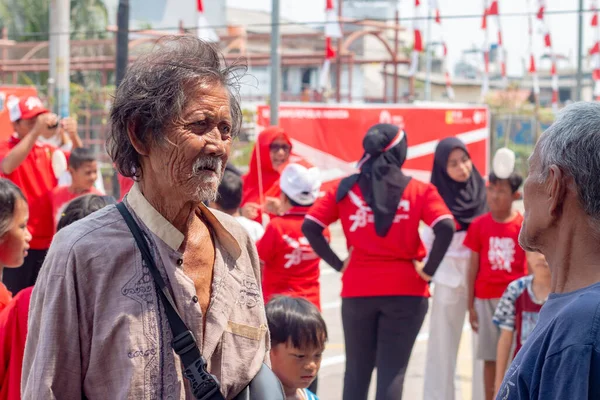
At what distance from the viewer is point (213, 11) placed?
4478 centimetres

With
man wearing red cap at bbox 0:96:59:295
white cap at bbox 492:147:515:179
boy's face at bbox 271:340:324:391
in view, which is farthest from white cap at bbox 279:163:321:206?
boy's face at bbox 271:340:324:391

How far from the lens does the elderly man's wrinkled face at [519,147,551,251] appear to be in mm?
2129

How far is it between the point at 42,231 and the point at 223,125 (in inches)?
172

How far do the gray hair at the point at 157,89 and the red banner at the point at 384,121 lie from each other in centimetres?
780

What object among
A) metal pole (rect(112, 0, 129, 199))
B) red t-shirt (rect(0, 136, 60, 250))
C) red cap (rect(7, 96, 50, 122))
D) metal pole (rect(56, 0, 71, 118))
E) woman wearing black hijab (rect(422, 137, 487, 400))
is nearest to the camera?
woman wearing black hijab (rect(422, 137, 487, 400))

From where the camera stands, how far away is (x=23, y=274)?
242 inches

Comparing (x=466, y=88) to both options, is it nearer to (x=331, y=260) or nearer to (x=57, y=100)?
(x=57, y=100)

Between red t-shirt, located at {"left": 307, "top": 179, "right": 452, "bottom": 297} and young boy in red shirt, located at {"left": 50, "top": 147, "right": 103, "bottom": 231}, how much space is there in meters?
1.79

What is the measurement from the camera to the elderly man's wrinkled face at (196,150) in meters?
2.36

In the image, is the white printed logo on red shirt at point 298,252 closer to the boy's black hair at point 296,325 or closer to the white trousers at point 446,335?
the white trousers at point 446,335

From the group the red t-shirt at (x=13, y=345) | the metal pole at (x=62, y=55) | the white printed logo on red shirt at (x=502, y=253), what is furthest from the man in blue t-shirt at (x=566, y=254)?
the metal pole at (x=62, y=55)

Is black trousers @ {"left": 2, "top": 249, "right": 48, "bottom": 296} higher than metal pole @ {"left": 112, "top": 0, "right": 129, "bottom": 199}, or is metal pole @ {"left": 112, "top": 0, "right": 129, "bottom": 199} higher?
metal pole @ {"left": 112, "top": 0, "right": 129, "bottom": 199}

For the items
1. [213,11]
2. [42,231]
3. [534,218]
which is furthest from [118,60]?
[213,11]

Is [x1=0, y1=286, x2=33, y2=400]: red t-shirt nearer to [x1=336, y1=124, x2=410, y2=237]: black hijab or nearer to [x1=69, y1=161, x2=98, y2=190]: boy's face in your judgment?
[x1=336, y1=124, x2=410, y2=237]: black hijab
